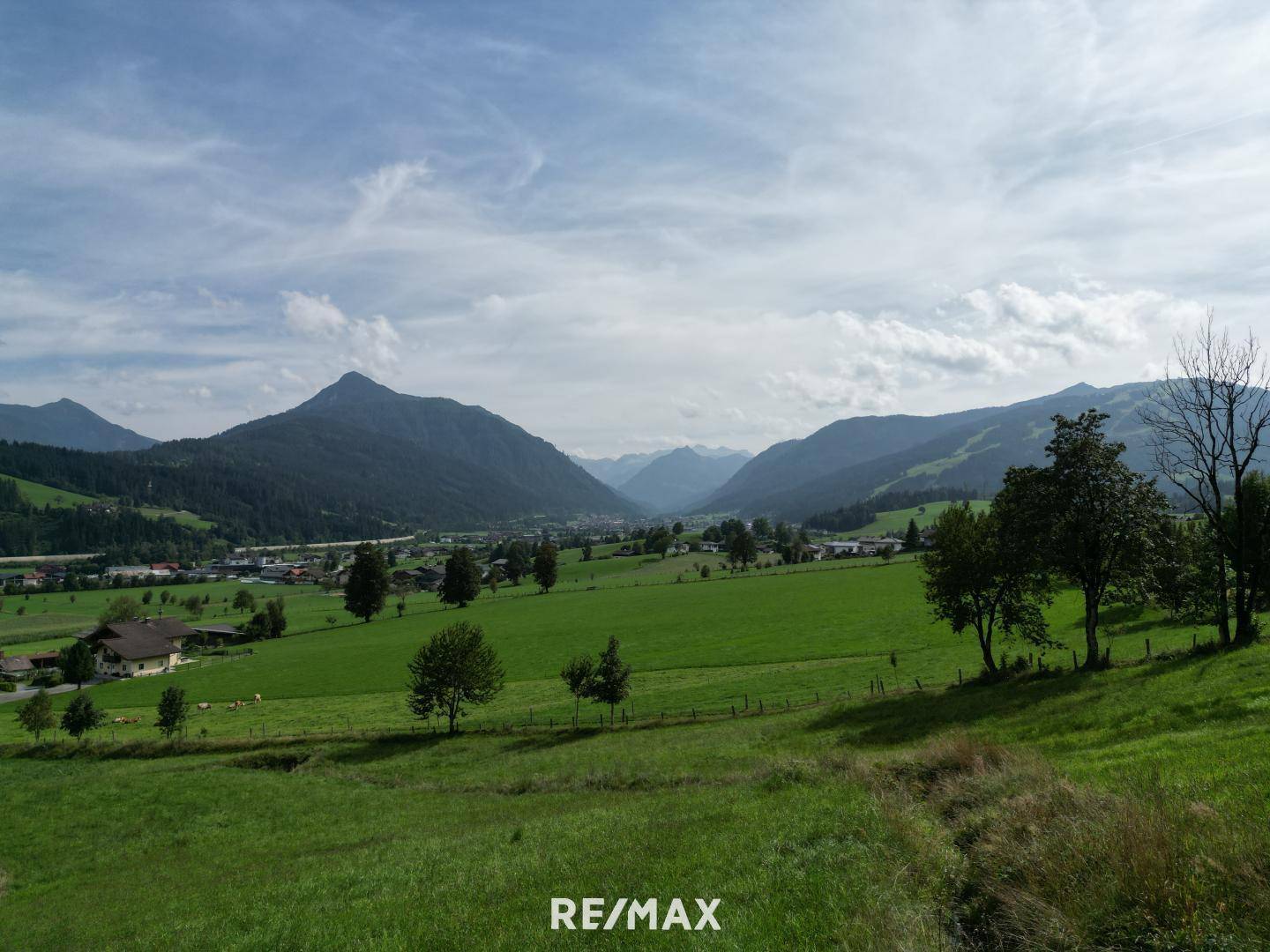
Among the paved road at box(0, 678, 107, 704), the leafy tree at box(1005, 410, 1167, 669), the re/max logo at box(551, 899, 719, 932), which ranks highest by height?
the leafy tree at box(1005, 410, 1167, 669)

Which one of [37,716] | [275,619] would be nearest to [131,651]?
[275,619]

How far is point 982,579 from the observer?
119 ft

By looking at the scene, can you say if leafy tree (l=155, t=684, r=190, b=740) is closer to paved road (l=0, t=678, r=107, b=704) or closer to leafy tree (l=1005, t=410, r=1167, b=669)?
paved road (l=0, t=678, r=107, b=704)

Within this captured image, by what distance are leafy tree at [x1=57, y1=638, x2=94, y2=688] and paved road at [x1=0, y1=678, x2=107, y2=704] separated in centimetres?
170

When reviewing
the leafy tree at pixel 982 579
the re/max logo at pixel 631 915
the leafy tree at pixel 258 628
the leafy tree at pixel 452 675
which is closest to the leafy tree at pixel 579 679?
the leafy tree at pixel 452 675

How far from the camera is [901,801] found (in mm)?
13742

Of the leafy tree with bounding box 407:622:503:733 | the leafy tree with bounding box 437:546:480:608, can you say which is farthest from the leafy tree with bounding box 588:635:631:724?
the leafy tree with bounding box 437:546:480:608

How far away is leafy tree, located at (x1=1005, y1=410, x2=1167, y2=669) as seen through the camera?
3048 centimetres

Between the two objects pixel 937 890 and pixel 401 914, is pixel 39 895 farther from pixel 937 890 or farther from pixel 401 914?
pixel 937 890

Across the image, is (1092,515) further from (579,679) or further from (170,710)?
(170,710)

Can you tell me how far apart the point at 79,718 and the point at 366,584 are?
59396mm

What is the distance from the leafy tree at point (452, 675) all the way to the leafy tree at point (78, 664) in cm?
6336

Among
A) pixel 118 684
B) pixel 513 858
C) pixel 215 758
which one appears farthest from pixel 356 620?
pixel 513 858

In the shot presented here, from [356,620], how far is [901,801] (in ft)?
399
